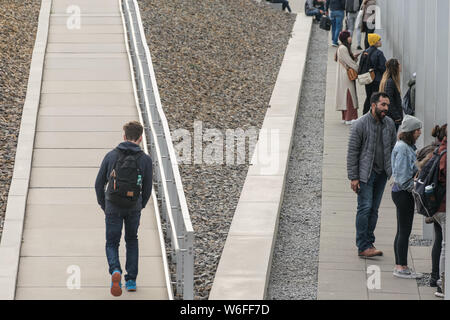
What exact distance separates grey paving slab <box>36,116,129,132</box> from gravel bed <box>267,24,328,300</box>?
2.57 m

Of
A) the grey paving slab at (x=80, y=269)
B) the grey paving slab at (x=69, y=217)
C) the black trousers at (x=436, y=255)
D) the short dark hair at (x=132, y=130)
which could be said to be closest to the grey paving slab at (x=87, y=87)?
the grey paving slab at (x=69, y=217)

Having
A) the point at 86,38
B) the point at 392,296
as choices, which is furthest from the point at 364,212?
the point at 86,38

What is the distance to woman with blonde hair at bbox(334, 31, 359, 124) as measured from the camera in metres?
15.5

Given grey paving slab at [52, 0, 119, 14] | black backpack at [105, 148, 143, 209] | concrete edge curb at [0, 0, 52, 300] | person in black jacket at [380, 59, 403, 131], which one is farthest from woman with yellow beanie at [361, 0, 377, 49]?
black backpack at [105, 148, 143, 209]

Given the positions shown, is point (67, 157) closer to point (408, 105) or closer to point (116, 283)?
point (116, 283)

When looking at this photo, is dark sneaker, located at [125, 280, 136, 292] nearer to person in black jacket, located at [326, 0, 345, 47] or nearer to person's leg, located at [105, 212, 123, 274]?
person's leg, located at [105, 212, 123, 274]

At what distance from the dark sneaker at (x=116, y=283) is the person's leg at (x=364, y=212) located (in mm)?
2973

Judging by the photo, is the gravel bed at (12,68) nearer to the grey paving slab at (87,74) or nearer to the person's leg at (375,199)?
the grey paving slab at (87,74)

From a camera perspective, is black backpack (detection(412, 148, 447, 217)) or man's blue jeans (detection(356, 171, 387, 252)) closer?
black backpack (detection(412, 148, 447, 217))

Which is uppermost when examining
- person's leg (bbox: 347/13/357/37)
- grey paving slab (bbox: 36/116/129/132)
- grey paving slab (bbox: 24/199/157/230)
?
grey paving slab (bbox: 36/116/129/132)

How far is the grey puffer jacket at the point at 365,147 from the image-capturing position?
9.66 m

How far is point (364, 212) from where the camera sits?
9.80 meters

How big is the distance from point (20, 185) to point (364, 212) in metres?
3.91
